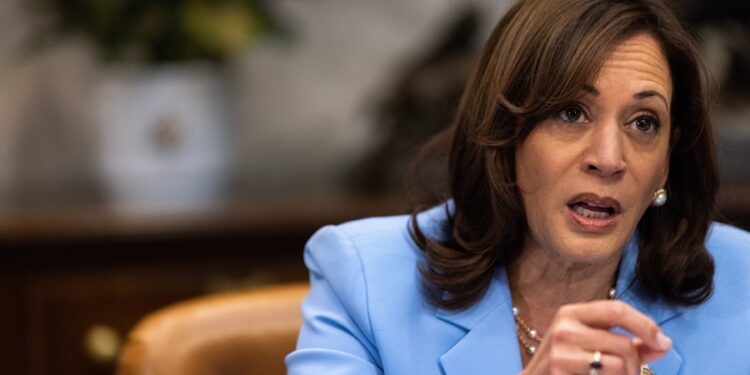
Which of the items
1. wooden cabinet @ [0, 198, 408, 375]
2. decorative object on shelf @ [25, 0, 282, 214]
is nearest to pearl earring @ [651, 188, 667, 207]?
wooden cabinet @ [0, 198, 408, 375]

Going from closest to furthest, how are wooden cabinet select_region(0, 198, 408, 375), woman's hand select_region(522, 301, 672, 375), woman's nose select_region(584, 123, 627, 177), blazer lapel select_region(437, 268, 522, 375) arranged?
woman's hand select_region(522, 301, 672, 375) → woman's nose select_region(584, 123, 627, 177) → blazer lapel select_region(437, 268, 522, 375) → wooden cabinet select_region(0, 198, 408, 375)

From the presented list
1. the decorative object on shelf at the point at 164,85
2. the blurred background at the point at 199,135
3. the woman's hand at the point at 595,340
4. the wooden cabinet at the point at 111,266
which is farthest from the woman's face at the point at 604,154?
the decorative object on shelf at the point at 164,85

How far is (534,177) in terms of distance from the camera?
183 centimetres

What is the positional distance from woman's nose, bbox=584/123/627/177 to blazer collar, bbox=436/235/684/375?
280 mm

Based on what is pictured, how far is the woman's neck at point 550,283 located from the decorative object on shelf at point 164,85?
131cm

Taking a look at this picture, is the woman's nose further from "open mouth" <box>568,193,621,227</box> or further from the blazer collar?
the blazer collar

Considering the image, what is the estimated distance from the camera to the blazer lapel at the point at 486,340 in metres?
1.86

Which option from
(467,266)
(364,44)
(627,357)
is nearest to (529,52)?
(467,266)

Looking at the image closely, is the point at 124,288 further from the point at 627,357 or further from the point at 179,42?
the point at 627,357

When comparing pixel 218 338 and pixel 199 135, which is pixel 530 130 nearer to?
pixel 218 338

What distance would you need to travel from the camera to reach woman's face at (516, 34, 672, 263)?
1.76 meters

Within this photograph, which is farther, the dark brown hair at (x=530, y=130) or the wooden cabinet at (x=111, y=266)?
the wooden cabinet at (x=111, y=266)

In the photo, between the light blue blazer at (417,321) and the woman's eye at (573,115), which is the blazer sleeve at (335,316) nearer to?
the light blue blazer at (417,321)

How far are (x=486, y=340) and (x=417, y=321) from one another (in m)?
0.11
